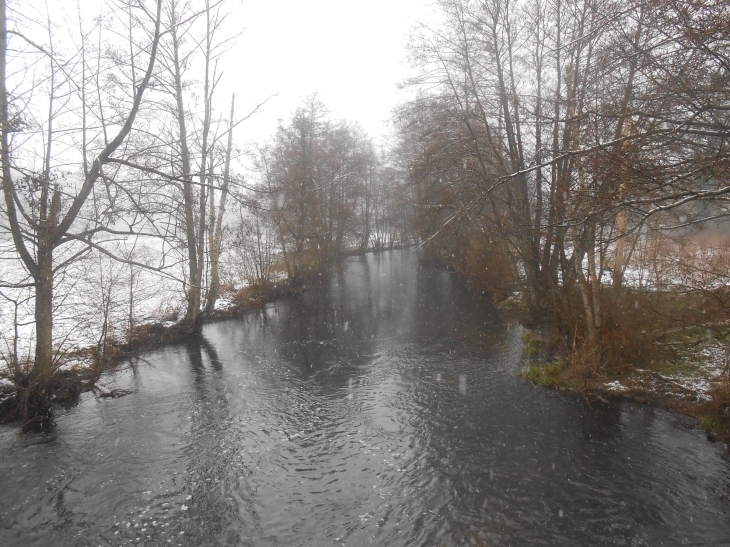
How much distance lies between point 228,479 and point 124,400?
426 centimetres

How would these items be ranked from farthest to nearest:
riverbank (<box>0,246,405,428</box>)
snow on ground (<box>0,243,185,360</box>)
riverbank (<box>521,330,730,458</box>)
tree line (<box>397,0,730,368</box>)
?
1. snow on ground (<box>0,243,185,360</box>)
2. riverbank (<box>0,246,405,428</box>)
3. riverbank (<box>521,330,730,458</box>)
4. tree line (<box>397,0,730,368</box>)

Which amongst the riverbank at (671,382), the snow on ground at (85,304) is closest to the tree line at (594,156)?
the riverbank at (671,382)

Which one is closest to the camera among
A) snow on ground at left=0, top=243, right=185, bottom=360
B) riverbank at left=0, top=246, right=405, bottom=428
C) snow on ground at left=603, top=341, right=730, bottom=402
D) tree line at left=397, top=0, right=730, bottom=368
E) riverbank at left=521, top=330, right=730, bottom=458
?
tree line at left=397, top=0, right=730, bottom=368

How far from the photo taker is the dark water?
5070mm

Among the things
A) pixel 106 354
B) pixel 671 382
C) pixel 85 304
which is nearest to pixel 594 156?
pixel 671 382

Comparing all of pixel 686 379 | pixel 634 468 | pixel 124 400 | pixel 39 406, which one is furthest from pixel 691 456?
pixel 39 406

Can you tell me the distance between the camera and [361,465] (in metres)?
6.37

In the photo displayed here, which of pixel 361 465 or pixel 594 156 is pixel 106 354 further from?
pixel 594 156

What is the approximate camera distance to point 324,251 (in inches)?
1022

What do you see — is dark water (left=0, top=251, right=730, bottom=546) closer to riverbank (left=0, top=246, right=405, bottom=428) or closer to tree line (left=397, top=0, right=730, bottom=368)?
riverbank (left=0, top=246, right=405, bottom=428)

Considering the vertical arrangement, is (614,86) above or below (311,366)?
above

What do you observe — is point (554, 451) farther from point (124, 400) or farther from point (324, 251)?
point (324, 251)

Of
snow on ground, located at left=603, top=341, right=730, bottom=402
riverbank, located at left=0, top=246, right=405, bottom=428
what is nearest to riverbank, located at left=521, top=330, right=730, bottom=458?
snow on ground, located at left=603, top=341, right=730, bottom=402

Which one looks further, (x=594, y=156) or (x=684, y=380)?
(x=684, y=380)
